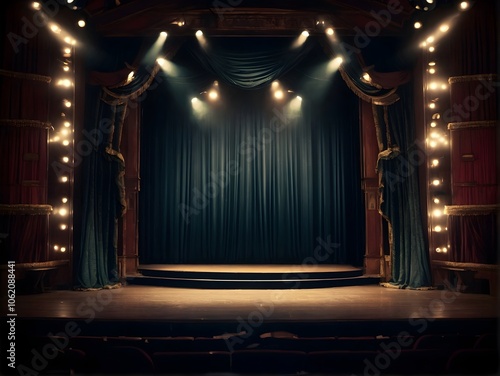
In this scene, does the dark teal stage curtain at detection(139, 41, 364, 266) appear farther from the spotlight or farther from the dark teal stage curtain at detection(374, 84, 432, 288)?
the dark teal stage curtain at detection(374, 84, 432, 288)

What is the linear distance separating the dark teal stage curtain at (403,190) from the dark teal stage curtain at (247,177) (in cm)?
174

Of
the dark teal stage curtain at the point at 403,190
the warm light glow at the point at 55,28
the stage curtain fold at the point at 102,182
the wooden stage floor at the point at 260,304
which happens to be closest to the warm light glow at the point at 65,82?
the stage curtain fold at the point at 102,182

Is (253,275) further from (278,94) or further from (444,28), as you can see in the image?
(444,28)

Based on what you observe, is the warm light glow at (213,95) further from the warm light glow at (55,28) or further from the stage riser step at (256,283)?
the stage riser step at (256,283)

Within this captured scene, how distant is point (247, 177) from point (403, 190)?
334cm

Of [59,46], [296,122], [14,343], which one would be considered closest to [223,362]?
[14,343]

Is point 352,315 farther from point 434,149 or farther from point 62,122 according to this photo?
point 62,122

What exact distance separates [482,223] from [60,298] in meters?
5.40

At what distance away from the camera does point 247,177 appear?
977 centimetres

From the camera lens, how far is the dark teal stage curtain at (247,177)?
9.49 m

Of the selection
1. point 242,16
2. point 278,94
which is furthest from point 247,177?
point 242,16

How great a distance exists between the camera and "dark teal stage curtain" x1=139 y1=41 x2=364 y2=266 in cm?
949

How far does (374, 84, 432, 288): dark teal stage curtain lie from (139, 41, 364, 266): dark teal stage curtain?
1737 millimetres

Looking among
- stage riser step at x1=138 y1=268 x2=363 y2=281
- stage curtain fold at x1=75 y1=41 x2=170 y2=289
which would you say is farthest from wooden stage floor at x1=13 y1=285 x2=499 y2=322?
stage curtain fold at x1=75 y1=41 x2=170 y2=289
